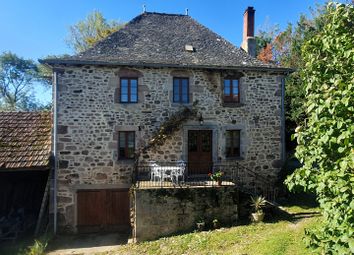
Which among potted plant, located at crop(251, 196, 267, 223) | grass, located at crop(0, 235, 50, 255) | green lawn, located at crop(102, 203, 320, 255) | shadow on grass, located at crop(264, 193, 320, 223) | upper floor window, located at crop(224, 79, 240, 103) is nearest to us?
green lawn, located at crop(102, 203, 320, 255)

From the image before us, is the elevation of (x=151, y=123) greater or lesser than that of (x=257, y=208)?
greater

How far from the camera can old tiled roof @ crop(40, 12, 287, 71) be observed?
37.0ft

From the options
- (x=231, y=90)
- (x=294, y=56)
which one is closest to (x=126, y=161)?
(x=231, y=90)

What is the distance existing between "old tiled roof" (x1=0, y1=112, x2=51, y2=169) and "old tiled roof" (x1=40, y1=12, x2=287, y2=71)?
3.08m

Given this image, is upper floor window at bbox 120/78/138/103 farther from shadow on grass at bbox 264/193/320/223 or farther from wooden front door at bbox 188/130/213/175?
shadow on grass at bbox 264/193/320/223

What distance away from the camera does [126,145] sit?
11508 millimetres

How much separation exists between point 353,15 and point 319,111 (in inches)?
57.9

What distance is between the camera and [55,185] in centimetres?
1087

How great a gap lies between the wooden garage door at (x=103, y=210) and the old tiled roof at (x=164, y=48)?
17.5 ft

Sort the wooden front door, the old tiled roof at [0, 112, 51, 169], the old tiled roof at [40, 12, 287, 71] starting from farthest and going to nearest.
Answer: the wooden front door, the old tiled roof at [40, 12, 287, 71], the old tiled roof at [0, 112, 51, 169]

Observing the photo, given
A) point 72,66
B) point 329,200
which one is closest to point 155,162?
point 72,66

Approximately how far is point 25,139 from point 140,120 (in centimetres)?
475

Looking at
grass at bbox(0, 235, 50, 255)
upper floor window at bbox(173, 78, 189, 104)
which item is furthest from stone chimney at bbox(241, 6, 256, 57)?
grass at bbox(0, 235, 50, 255)

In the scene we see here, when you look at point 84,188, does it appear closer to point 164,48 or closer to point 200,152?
point 200,152
